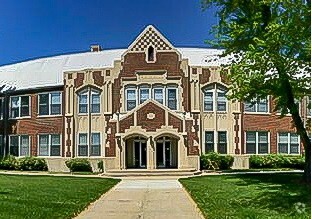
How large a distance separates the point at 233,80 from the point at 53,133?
2050 cm

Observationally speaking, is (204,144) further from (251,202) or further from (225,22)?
(251,202)

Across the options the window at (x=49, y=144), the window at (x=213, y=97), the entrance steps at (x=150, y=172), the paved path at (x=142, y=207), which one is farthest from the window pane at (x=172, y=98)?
the paved path at (x=142, y=207)

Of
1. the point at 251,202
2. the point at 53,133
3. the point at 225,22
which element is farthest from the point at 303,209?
the point at 53,133

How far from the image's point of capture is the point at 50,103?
3728 centimetres

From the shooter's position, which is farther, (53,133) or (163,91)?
(53,133)

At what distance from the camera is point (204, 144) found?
35.1 m

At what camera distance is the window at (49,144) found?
36750 millimetres

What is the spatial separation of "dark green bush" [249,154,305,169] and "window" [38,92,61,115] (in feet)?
45.3

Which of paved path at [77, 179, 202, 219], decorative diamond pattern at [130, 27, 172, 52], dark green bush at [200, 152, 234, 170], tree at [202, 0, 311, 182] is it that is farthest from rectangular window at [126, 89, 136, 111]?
paved path at [77, 179, 202, 219]

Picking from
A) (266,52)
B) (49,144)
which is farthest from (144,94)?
(266,52)

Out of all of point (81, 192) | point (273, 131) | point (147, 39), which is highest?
point (147, 39)

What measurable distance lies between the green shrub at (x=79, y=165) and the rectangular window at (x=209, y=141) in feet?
25.7

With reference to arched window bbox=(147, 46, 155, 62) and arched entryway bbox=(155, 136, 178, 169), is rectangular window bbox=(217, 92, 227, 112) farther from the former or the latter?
arched window bbox=(147, 46, 155, 62)

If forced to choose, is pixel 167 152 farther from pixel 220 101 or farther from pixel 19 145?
pixel 19 145
